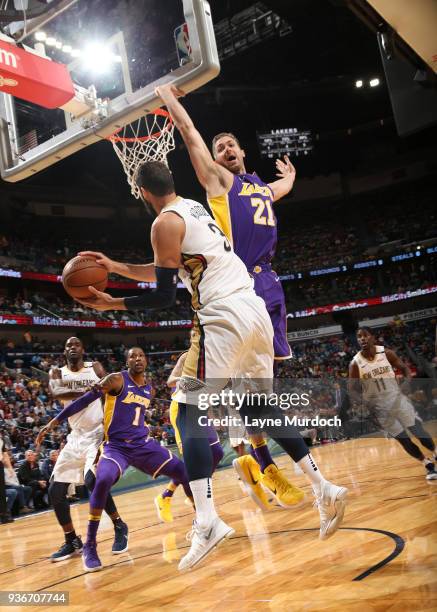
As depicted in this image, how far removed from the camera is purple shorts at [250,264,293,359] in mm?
3715

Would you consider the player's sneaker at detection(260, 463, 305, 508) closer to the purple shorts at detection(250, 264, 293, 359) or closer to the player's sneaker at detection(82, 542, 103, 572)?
the purple shorts at detection(250, 264, 293, 359)

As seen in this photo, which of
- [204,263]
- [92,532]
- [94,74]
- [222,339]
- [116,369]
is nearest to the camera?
[222,339]

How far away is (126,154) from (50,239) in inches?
826

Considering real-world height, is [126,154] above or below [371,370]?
above

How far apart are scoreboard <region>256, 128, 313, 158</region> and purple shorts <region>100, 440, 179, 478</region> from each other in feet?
71.5

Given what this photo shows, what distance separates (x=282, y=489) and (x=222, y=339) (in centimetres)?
128

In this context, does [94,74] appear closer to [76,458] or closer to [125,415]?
[125,415]

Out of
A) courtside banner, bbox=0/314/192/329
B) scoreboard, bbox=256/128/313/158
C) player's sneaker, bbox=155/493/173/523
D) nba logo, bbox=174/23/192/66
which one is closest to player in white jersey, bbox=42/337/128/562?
player's sneaker, bbox=155/493/173/523

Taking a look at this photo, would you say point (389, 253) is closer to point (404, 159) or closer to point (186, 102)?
point (404, 159)

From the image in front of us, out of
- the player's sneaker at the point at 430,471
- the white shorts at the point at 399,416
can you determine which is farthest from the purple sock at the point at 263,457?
the white shorts at the point at 399,416

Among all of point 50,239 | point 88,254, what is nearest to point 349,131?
point 50,239

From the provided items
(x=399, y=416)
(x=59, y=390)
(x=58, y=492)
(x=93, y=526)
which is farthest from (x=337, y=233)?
(x=93, y=526)

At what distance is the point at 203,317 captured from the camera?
9.62 feet

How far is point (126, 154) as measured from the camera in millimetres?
6621
